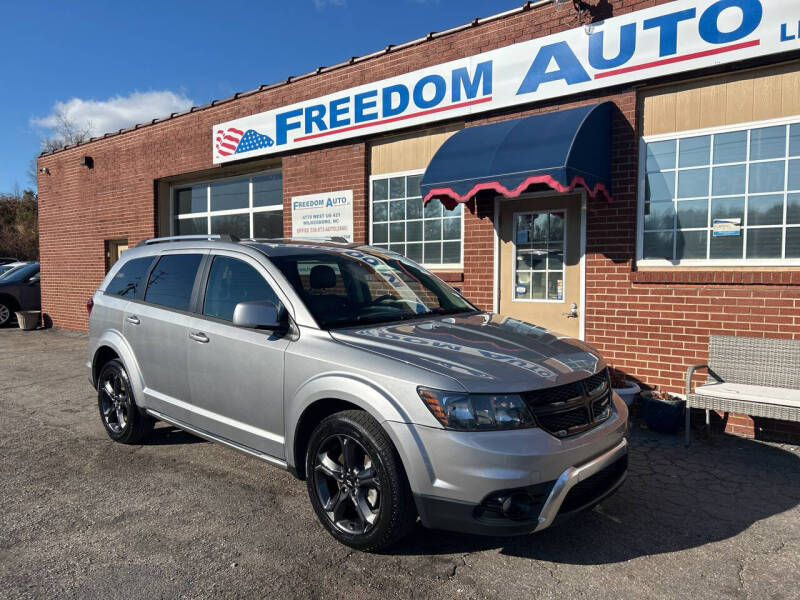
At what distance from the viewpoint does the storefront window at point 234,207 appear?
10453mm

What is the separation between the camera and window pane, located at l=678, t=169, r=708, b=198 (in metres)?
5.89

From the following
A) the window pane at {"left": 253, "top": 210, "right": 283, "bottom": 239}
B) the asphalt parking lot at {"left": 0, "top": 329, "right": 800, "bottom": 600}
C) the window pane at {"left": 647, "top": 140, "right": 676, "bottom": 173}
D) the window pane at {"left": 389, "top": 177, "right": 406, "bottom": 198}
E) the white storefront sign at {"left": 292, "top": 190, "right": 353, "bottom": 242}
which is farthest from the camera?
the window pane at {"left": 253, "top": 210, "right": 283, "bottom": 239}

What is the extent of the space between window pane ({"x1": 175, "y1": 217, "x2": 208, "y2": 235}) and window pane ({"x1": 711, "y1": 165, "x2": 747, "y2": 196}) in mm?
9277

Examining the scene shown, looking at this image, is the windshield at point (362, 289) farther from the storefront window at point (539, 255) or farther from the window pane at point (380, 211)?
the window pane at point (380, 211)

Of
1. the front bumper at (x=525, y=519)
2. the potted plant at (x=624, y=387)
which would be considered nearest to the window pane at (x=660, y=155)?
the potted plant at (x=624, y=387)

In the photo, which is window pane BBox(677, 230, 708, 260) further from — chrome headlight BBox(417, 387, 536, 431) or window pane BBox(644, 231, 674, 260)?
chrome headlight BBox(417, 387, 536, 431)

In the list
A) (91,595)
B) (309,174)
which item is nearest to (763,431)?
(91,595)

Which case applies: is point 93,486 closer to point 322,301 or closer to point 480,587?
point 322,301

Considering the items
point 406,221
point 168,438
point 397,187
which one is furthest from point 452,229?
point 168,438

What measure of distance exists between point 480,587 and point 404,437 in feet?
2.77

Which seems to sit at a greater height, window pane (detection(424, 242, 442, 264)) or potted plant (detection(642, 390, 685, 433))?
window pane (detection(424, 242, 442, 264))

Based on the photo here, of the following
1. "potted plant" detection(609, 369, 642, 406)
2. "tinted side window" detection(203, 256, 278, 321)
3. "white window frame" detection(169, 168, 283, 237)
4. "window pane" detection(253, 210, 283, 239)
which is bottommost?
"potted plant" detection(609, 369, 642, 406)

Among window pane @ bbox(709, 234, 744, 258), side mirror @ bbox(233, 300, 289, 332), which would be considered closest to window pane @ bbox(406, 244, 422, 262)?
window pane @ bbox(709, 234, 744, 258)

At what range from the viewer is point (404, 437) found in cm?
286
